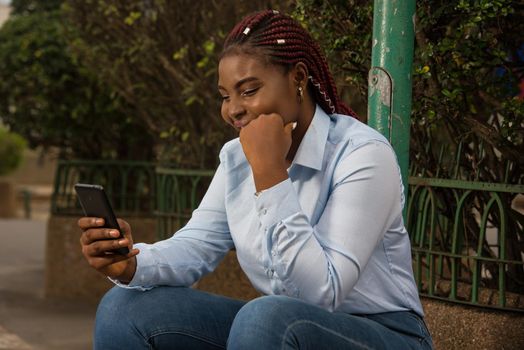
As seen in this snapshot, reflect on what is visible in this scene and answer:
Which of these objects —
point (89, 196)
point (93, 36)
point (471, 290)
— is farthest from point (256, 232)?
point (93, 36)

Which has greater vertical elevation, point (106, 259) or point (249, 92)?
point (249, 92)

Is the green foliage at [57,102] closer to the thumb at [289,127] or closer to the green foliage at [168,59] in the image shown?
the green foliage at [168,59]

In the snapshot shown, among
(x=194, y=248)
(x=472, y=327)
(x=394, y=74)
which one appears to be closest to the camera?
(x=194, y=248)

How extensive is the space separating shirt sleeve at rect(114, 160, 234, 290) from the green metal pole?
561 mm

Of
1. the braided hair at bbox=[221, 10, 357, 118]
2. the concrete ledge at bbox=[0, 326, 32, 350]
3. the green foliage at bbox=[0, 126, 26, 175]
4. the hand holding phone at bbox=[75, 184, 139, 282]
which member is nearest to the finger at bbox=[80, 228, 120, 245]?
the hand holding phone at bbox=[75, 184, 139, 282]

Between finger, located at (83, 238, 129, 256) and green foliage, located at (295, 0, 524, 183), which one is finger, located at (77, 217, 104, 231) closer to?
finger, located at (83, 238, 129, 256)

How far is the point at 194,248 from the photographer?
10.5ft

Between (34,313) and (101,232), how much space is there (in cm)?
443

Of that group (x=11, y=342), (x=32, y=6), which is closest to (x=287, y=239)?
(x=11, y=342)

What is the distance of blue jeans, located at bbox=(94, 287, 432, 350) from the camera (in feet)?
8.39

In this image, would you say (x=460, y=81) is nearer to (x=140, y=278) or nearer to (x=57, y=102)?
(x=140, y=278)

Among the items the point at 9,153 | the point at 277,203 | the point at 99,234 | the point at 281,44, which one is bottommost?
the point at 9,153

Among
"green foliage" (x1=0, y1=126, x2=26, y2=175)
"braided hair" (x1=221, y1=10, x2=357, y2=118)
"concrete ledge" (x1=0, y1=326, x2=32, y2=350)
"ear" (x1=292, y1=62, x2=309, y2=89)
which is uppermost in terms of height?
"braided hair" (x1=221, y1=10, x2=357, y2=118)

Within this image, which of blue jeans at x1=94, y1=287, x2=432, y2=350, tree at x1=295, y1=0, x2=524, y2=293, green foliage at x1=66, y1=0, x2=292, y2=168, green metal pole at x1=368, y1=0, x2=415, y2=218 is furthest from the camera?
green foliage at x1=66, y1=0, x2=292, y2=168
